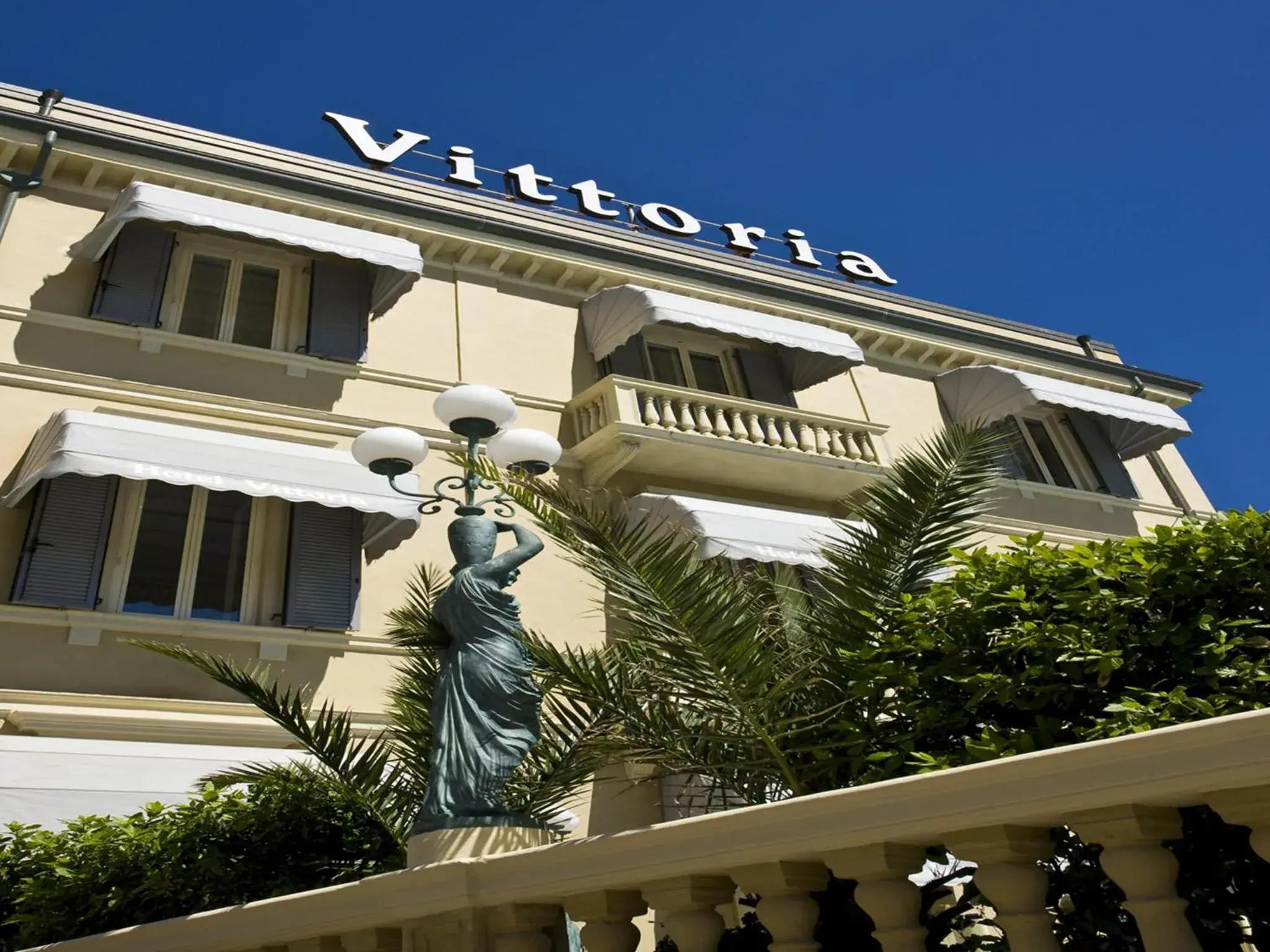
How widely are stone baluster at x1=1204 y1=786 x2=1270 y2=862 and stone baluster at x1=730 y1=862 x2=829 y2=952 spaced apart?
2.95ft

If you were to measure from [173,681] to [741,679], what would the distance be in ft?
21.1

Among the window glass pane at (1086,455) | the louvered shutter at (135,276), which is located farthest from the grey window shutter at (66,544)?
the window glass pane at (1086,455)

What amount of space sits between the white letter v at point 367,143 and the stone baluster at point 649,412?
5.66 m

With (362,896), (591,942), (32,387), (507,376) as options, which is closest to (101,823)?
(362,896)

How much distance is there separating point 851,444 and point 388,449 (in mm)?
8600

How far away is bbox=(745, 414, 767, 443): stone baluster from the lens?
40.9 feet

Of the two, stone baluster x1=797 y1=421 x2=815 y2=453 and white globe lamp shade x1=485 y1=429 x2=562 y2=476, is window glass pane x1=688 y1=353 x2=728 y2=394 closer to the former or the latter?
stone baluster x1=797 y1=421 x2=815 y2=453

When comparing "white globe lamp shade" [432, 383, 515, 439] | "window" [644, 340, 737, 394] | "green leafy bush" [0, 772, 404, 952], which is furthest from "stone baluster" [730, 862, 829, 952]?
"window" [644, 340, 737, 394]

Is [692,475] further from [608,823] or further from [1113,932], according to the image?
[1113,932]

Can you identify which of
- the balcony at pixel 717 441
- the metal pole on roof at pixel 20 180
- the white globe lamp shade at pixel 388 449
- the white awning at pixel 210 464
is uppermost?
the metal pole on roof at pixel 20 180

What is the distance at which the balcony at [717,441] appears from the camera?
38.5 feet

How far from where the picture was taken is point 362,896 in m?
3.04

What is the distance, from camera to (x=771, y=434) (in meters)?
12.6

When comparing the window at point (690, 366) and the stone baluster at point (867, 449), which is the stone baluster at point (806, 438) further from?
the window at point (690, 366)
